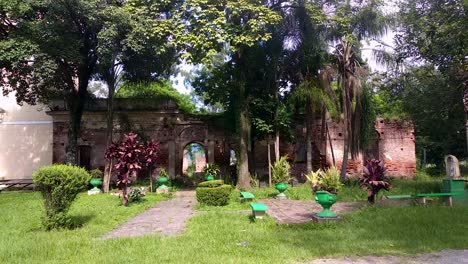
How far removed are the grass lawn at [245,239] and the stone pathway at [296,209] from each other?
67 cm

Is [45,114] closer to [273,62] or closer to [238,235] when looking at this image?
[273,62]

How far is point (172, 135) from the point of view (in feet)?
66.3

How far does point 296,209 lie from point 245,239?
3.98m

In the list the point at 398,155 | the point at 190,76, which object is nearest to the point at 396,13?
the point at 398,155

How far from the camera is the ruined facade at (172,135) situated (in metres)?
20.1

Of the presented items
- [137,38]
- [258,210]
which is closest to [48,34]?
[137,38]

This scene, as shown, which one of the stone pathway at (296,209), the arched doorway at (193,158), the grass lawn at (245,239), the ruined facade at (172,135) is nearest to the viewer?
the grass lawn at (245,239)

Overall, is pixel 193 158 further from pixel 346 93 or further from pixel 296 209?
pixel 296 209

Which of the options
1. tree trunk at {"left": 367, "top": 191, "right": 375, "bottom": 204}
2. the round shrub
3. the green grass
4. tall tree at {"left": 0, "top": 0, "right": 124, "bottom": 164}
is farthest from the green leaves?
the round shrub

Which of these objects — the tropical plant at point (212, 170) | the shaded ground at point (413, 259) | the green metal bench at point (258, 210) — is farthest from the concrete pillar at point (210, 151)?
the shaded ground at point (413, 259)

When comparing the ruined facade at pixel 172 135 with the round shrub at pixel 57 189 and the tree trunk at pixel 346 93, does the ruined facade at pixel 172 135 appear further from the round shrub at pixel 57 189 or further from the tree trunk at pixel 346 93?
the round shrub at pixel 57 189

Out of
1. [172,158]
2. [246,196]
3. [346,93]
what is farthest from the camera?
[172,158]

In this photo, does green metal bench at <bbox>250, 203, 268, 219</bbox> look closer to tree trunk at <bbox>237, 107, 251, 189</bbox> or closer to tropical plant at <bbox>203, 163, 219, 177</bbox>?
tree trunk at <bbox>237, 107, 251, 189</bbox>

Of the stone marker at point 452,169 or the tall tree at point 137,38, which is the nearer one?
the stone marker at point 452,169
